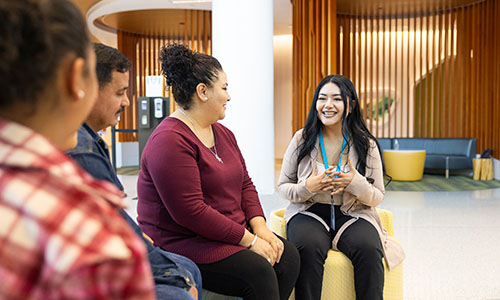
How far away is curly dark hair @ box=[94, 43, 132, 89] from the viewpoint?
1518 millimetres

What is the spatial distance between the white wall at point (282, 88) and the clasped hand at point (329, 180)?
11151 millimetres

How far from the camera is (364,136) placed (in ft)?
8.48

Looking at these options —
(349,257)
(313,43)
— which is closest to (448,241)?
(349,257)

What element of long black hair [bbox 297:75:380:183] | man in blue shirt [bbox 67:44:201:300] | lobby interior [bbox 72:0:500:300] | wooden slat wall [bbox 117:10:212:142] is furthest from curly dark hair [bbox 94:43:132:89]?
wooden slat wall [bbox 117:10:212:142]

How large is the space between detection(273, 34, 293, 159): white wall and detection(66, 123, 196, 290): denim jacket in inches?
471

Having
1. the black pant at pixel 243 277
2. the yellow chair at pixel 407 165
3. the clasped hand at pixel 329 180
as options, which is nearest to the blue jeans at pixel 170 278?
the black pant at pixel 243 277

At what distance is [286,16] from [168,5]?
8.60ft

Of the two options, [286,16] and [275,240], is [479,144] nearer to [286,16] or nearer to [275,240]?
[286,16]

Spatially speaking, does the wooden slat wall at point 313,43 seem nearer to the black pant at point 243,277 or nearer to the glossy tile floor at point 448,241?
the glossy tile floor at point 448,241

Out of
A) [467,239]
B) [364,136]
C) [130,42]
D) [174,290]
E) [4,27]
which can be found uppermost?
[130,42]

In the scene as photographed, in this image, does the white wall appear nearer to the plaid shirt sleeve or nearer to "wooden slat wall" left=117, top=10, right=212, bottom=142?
"wooden slat wall" left=117, top=10, right=212, bottom=142

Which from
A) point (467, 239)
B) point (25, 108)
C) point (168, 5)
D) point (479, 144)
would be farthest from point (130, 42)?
point (25, 108)

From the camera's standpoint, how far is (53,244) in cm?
58

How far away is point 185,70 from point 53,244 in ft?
5.34
